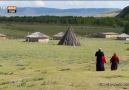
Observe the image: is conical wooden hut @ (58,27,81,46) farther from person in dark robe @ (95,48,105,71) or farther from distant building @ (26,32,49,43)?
person in dark robe @ (95,48,105,71)

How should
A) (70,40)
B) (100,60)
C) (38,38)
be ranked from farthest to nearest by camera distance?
(38,38)
(70,40)
(100,60)

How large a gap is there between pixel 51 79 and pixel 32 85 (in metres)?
1.08

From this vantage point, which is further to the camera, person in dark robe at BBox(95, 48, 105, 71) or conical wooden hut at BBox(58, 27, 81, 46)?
conical wooden hut at BBox(58, 27, 81, 46)

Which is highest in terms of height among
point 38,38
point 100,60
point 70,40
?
point 100,60

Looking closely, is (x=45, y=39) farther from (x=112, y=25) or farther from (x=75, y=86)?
(x=112, y=25)

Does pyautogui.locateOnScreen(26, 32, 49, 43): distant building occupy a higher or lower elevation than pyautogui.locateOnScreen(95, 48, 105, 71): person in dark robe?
lower

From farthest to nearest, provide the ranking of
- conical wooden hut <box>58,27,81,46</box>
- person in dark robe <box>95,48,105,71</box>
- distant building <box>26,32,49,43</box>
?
distant building <box>26,32,49,43</box> < conical wooden hut <box>58,27,81,46</box> < person in dark robe <box>95,48,105,71</box>

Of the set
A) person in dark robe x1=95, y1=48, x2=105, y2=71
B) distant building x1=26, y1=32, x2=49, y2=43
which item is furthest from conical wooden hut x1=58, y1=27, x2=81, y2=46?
person in dark robe x1=95, y1=48, x2=105, y2=71

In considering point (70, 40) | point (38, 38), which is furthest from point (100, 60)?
point (38, 38)

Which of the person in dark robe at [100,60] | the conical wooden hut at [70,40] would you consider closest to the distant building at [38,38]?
the conical wooden hut at [70,40]

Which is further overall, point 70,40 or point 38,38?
point 38,38

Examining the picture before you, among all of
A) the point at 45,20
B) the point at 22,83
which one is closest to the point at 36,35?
the point at 22,83

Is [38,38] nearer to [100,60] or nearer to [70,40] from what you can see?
[70,40]

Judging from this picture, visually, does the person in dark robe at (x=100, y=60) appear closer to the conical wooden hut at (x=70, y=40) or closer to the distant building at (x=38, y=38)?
the conical wooden hut at (x=70, y=40)
